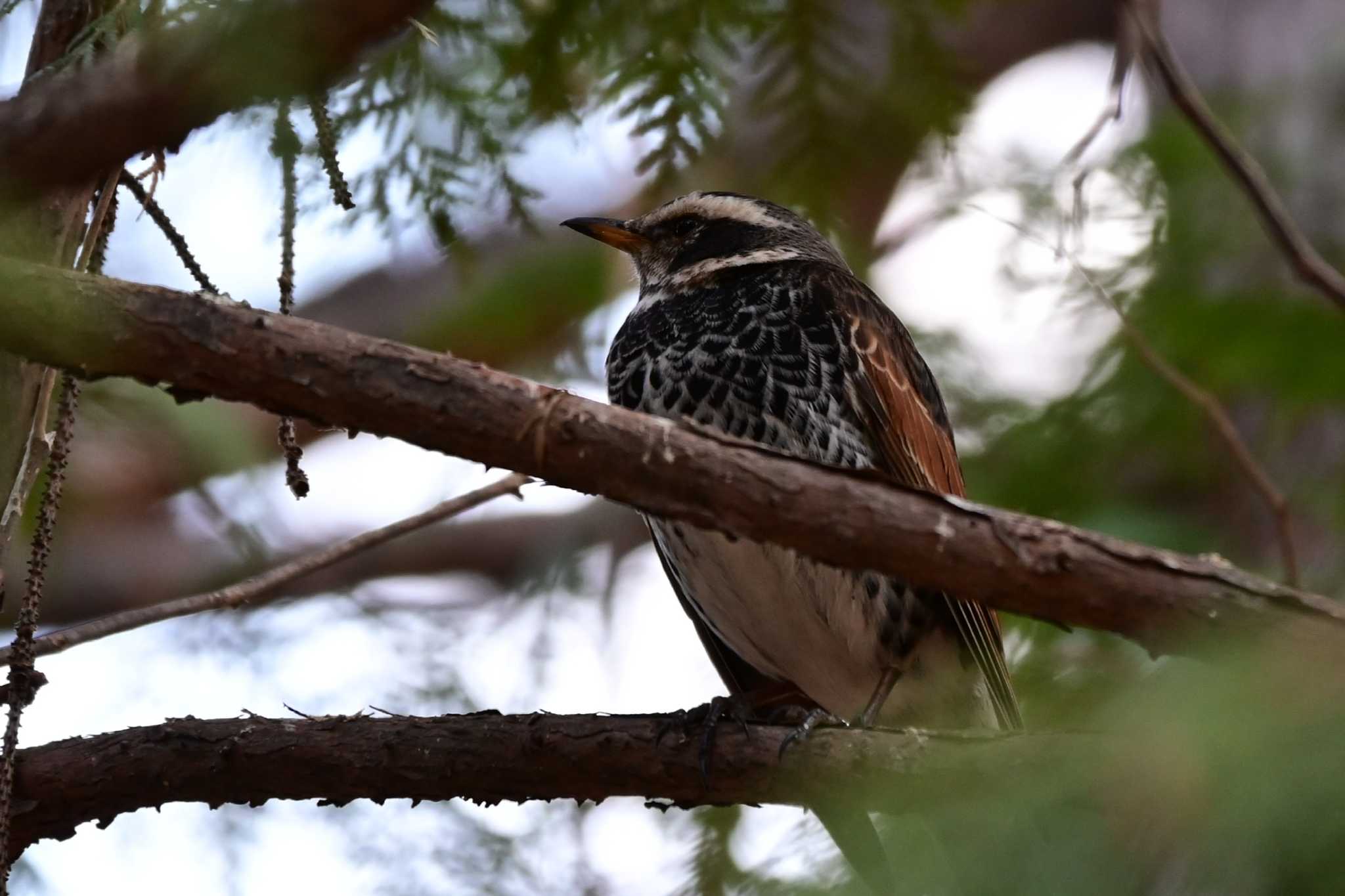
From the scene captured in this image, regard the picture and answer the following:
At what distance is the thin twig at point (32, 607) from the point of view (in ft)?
8.13

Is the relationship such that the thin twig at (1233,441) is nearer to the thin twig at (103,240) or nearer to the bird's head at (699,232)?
the bird's head at (699,232)

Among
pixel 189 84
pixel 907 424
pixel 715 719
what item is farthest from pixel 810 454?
pixel 189 84

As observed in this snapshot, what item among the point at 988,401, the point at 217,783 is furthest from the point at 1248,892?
the point at 988,401

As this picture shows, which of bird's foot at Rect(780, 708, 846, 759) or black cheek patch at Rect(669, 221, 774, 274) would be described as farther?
black cheek patch at Rect(669, 221, 774, 274)

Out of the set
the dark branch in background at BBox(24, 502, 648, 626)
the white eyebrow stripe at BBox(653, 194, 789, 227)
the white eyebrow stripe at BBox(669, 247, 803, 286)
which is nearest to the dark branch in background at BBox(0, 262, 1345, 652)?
the white eyebrow stripe at BBox(669, 247, 803, 286)

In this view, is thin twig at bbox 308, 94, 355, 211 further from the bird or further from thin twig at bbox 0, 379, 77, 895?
the bird

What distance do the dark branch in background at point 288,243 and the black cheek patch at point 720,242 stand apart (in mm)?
2130

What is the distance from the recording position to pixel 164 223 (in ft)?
8.97

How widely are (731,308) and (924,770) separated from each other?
1.64 meters

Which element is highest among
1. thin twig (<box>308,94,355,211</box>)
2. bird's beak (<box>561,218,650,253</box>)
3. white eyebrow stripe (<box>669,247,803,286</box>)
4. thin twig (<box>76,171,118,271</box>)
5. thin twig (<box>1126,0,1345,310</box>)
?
bird's beak (<box>561,218,650,253</box>)

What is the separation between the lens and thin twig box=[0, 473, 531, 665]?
3.09 meters

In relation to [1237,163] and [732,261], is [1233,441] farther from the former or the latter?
[732,261]

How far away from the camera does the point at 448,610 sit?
6.82 meters

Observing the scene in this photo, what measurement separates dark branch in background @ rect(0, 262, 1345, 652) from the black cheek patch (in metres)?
2.49
